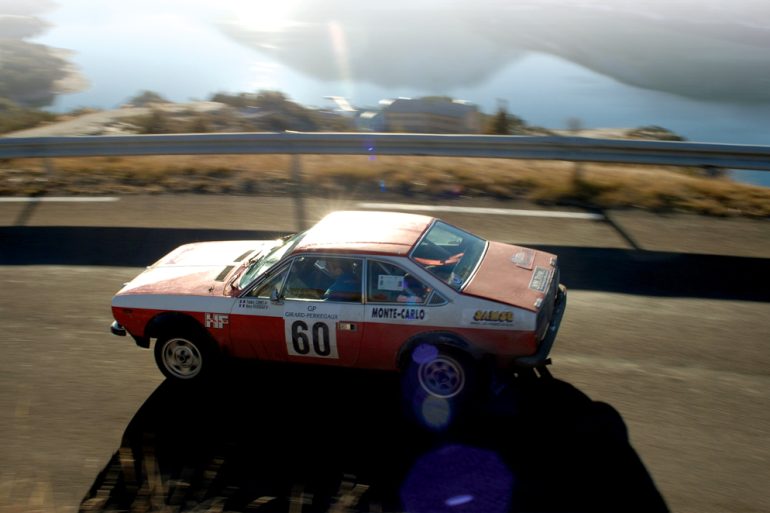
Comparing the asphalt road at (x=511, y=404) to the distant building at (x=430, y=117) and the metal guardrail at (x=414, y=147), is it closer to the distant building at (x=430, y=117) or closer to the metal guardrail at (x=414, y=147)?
the metal guardrail at (x=414, y=147)

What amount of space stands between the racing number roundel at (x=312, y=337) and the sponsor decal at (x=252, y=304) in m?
0.23

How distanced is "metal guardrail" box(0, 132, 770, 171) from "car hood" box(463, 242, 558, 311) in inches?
184

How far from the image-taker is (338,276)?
5.44 metres

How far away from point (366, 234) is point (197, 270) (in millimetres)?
1656

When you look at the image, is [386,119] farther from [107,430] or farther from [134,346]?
[107,430]

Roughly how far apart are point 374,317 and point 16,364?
355 centimetres

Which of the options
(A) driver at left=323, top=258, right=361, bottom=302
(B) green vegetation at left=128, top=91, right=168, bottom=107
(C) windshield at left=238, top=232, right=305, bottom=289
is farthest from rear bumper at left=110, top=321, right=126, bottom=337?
(B) green vegetation at left=128, top=91, right=168, bottom=107

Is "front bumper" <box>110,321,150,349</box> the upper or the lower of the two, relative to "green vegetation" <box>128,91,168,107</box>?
lower

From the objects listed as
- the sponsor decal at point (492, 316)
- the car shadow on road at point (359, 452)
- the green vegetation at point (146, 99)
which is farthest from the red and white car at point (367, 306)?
the green vegetation at point (146, 99)

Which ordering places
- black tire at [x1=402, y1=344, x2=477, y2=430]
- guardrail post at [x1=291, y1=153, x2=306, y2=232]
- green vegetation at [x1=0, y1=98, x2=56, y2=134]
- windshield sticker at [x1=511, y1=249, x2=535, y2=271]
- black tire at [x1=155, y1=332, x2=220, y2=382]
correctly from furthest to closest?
green vegetation at [x1=0, y1=98, x2=56, y2=134] → guardrail post at [x1=291, y1=153, x2=306, y2=232] → windshield sticker at [x1=511, y1=249, x2=535, y2=271] → black tire at [x1=155, y1=332, x2=220, y2=382] → black tire at [x1=402, y1=344, x2=477, y2=430]

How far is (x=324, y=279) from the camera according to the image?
18.0 feet

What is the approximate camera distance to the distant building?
14242 mm

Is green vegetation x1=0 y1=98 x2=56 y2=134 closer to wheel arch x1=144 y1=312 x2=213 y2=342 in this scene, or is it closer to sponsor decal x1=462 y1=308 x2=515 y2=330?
wheel arch x1=144 y1=312 x2=213 y2=342

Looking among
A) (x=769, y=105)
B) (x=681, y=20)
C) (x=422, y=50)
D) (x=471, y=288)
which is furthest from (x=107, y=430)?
(x=681, y=20)
